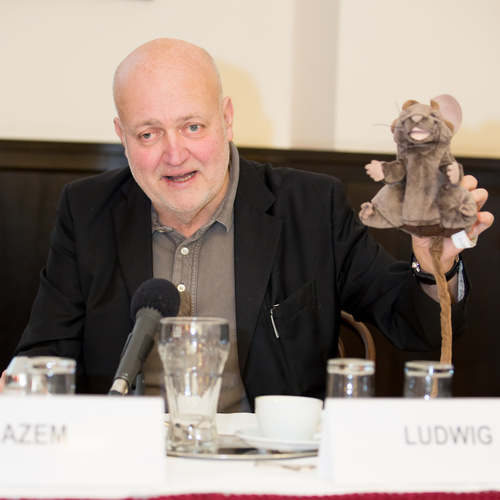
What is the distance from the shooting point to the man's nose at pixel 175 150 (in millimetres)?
1658

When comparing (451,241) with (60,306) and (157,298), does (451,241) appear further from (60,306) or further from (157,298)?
(60,306)

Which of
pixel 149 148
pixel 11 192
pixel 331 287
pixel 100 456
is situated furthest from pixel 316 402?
pixel 11 192

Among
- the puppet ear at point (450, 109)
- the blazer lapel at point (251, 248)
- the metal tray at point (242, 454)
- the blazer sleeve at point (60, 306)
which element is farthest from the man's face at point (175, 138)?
the metal tray at point (242, 454)

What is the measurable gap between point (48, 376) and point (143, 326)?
0.15 m

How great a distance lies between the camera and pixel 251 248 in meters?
1.75

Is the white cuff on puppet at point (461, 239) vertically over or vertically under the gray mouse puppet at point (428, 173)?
under

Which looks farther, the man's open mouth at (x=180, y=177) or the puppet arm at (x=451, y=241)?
the man's open mouth at (x=180, y=177)

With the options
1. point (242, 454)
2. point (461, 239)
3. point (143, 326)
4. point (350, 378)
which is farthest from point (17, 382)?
point (461, 239)

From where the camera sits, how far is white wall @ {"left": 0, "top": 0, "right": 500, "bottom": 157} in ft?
8.12

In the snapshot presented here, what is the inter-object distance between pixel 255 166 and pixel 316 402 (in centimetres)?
103

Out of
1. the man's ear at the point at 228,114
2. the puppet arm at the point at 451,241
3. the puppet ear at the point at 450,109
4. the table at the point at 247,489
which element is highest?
the man's ear at the point at 228,114

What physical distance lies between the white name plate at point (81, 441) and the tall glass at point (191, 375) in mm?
190

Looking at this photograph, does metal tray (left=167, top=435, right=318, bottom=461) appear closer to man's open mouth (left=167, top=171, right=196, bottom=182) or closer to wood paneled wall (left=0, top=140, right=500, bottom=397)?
man's open mouth (left=167, top=171, right=196, bottom=182)

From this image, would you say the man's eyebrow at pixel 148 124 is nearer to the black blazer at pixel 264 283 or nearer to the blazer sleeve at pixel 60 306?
the black blazer at pixel 264 283
